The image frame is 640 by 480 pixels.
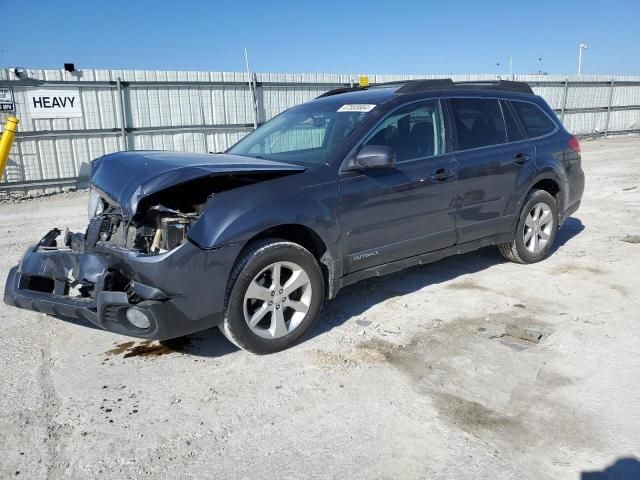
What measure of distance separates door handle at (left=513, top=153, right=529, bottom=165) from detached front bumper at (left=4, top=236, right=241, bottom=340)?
123 inches

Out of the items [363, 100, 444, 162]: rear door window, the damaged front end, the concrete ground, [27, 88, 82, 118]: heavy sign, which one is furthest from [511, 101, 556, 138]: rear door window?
[27, 88, 82, 118]: heavy sign

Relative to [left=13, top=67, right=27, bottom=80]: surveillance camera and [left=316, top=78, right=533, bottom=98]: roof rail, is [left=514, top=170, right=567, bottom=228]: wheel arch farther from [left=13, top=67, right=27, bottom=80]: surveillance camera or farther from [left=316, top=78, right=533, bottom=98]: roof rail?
[left=13, top=67, right=27, bottom=80]: surveillance camera

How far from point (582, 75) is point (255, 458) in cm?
2141

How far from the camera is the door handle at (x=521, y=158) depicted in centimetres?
509

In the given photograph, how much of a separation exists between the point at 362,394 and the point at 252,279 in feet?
3.30

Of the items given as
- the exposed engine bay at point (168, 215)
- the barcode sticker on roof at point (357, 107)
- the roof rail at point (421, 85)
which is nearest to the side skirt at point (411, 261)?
the exposed engine bay at point (168, 215)

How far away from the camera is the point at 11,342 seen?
3.88 meters

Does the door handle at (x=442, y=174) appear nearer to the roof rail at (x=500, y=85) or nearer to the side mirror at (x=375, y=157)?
the side mirror at (x=375, y=157)

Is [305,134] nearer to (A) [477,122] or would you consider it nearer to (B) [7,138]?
(A) [477,122]

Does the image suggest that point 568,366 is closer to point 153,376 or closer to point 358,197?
point 358,197

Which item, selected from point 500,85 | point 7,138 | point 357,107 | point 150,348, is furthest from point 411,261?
Answer: point 7,138

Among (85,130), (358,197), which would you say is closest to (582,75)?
(85,130)

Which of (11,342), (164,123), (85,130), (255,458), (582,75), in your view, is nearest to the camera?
(255,458)

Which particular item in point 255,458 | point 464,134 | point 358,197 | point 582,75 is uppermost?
point 582,75
